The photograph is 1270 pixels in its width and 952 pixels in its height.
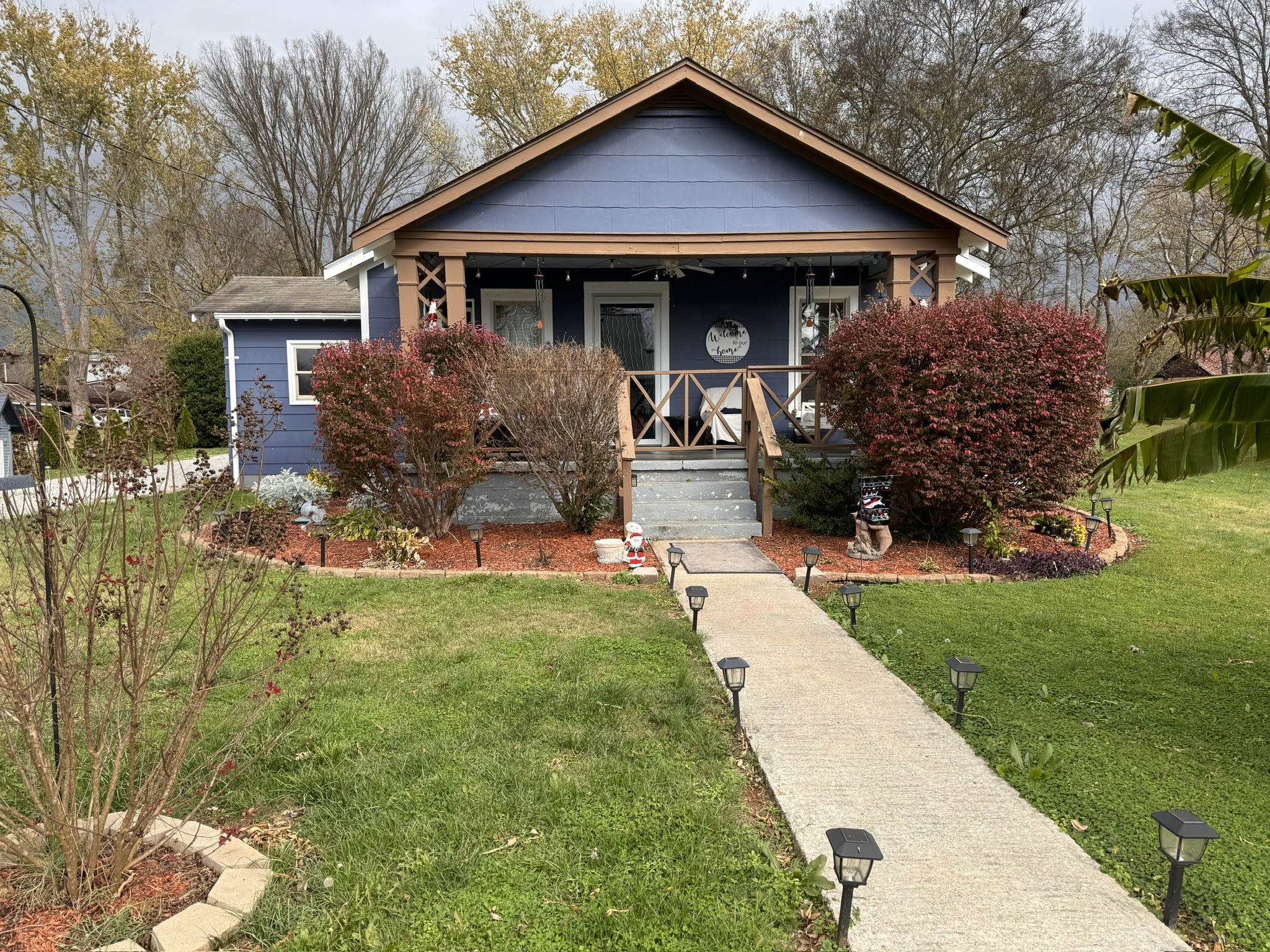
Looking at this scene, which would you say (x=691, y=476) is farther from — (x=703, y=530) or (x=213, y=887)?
(x=213, y=887)

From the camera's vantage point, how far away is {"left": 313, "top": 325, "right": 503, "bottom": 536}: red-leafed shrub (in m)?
8.08

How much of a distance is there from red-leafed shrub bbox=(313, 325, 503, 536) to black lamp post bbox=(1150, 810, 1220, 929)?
Answer: 265 inches

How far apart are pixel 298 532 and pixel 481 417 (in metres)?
3.09

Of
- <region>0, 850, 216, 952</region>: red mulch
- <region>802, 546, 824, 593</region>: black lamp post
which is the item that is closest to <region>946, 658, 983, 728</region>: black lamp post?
<region>802, 546, 824, 593</region>: black lamp post

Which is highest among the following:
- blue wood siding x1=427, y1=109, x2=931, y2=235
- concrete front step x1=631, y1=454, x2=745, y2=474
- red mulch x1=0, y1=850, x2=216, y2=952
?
blue wood siding x1=427, y1=109, x2=931, y2=235

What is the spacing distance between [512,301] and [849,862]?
11233mm

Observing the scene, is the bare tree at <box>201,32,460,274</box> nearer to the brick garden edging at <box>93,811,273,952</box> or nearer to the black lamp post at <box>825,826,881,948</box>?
the brick garden edging at <box>93,811,273,952</box>

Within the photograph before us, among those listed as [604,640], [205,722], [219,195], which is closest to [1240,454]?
[604,640]

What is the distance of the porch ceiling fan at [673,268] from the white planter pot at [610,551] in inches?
196

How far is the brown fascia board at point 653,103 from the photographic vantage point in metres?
9.93

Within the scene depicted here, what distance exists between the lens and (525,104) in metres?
27.0

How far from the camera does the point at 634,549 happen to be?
795cm

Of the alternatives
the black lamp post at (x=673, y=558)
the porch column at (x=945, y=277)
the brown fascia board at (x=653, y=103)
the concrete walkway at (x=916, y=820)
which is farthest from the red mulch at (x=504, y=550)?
the porch column at (x=945, y=277)

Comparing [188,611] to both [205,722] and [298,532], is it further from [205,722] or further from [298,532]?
[298,532]
